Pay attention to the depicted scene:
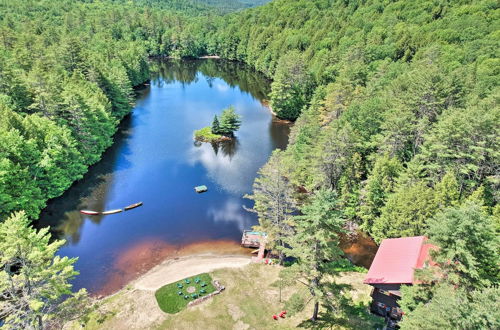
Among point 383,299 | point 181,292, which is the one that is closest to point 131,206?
point 181,292

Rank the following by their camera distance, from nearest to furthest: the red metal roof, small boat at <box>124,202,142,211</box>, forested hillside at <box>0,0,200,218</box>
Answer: the red metal roof
forested hillside at <box>0,0,200,218</box>
small boat at <box>124,202,142,211</box>

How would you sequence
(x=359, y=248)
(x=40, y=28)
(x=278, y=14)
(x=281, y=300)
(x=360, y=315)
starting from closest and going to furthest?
(x=360, y=315) → (x=281, y=300) → (x=359, y=248) → (x=40, y=28) → (x=278, y=14)

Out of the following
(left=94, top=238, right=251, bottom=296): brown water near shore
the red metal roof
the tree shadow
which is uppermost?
the red metal roof

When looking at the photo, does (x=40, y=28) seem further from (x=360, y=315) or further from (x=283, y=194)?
(x=360, y=315)

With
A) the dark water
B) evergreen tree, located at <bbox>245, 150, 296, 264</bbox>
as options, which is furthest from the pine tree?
evergreen tree, located at <bbox>245, 150, 296, 264</bbox>

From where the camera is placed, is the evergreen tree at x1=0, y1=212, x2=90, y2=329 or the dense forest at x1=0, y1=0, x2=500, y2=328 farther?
the dense forest at x1=0, y1=0, x2=500, y2=328

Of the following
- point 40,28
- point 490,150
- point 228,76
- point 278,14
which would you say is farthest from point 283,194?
point 278,14

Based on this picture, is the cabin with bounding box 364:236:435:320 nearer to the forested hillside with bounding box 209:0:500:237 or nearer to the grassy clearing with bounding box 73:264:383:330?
the grassy clearing with bounding box 73:264:383:330

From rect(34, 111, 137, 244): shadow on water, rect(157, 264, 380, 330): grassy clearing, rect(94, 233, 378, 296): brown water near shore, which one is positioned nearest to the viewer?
rect(157, 264, 380, 330): grassy clearing
